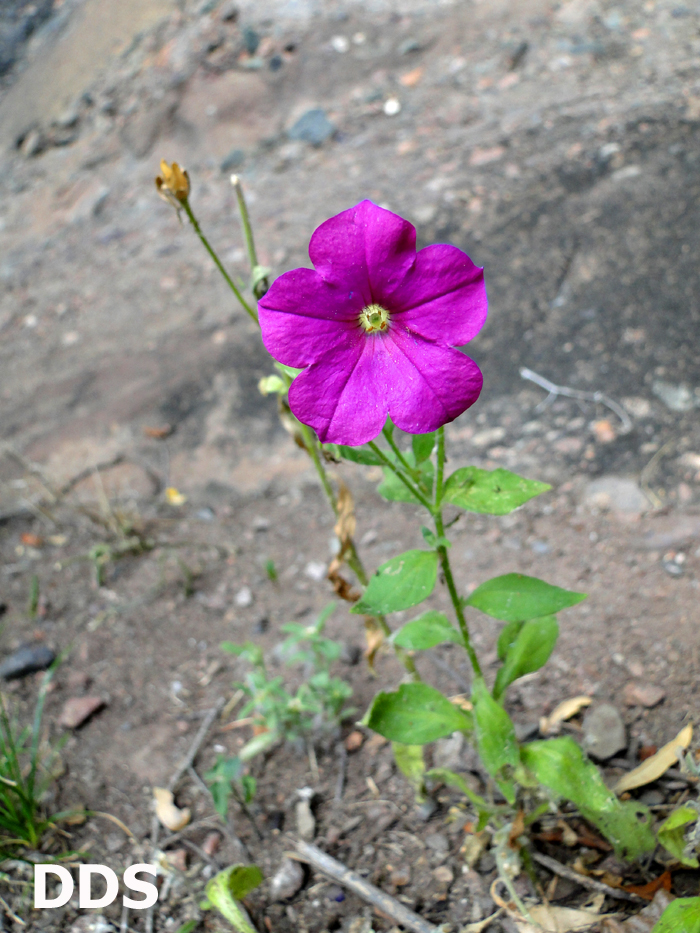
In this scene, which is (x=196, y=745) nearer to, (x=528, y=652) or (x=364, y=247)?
(x=528, y=652)

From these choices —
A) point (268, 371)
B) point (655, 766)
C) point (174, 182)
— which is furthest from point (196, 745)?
point (268, 371)

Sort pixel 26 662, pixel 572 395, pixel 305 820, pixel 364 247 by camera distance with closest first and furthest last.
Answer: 1. pixel 364 247
2. pixel 305 820
3. pixel 26 662
4. pixel 572 395

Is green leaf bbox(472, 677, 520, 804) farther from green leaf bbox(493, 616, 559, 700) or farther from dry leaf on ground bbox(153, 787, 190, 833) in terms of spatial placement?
dry leaf on ground bbox(153, 787, 190, 833)

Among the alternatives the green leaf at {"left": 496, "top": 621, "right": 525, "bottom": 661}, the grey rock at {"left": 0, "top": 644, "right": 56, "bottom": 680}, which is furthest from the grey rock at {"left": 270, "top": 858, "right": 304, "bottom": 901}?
the grey rock at {"left": 0, "top": 644, "right": 56, "bottom": 680}

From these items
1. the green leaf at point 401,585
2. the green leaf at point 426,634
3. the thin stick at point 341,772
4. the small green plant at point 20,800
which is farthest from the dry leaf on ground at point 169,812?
the green leaf at point 401,585

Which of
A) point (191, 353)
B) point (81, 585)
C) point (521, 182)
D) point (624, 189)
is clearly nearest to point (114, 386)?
point (191, 353)

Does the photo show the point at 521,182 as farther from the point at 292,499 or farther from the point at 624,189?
the point at 292,499
